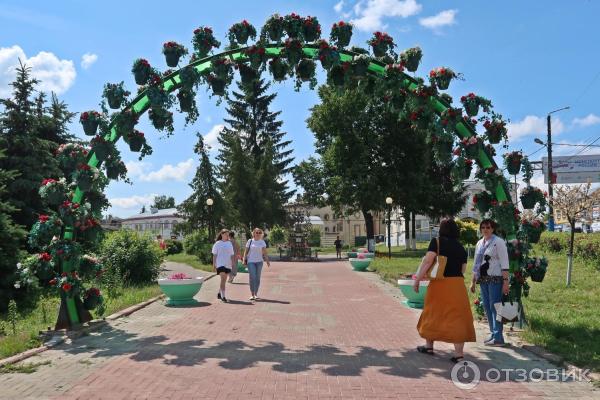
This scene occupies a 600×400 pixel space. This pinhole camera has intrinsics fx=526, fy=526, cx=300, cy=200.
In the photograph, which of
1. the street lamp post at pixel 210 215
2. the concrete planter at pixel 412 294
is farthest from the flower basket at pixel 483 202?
the street lamp post at pixel 210 215

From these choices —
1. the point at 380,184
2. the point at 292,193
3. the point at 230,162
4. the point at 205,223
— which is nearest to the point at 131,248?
the point at 205,223

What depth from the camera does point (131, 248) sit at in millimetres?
17109

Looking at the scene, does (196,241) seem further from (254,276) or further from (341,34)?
(341,34)

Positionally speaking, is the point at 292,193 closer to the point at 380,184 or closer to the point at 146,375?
the point at 380,184

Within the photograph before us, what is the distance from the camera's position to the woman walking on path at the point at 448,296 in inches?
251

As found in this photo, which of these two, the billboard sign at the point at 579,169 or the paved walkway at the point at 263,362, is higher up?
the billboard sign at the point at 579,169

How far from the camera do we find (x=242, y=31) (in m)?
8.86

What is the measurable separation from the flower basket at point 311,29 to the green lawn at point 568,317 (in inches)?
228

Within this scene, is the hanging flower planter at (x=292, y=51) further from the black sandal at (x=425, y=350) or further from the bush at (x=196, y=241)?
the bush at (x=196, y=241)

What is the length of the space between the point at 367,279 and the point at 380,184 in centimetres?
1874

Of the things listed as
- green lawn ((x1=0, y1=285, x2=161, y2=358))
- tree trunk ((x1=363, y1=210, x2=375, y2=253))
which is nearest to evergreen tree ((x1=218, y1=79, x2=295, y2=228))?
tree trunk ((x1=363, y1=210, x2=375, y2=253))

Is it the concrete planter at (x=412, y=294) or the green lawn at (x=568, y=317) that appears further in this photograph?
the concrete planter at (x=412, y=294)

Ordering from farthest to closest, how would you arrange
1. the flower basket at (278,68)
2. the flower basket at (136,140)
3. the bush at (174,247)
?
the bush at (174,247) → the flower basket at (136,140) → the flower basket at (278,68)

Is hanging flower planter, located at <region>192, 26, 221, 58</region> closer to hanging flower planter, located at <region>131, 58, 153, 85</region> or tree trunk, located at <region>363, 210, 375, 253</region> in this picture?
hanging flower planter, located at <region>131, 58, 153, 85</region>
